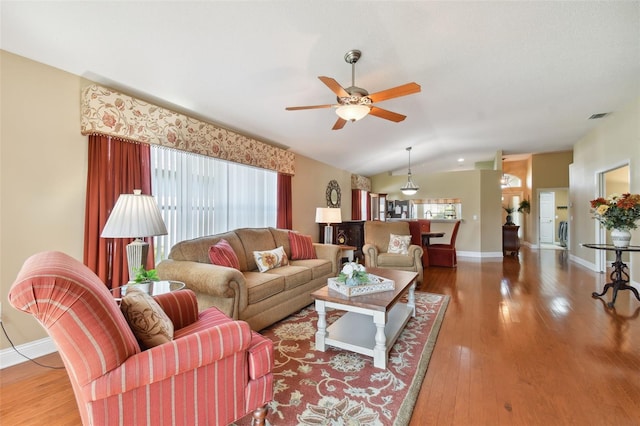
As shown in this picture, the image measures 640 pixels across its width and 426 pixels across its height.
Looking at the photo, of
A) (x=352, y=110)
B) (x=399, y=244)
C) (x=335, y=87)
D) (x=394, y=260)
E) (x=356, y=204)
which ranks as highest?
(x=335, y=87)

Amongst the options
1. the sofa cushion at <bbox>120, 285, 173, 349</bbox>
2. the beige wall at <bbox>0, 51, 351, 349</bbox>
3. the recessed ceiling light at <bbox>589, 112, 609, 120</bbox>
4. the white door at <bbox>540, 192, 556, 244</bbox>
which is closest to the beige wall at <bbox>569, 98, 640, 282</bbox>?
the recessed ceiling light at <bbox>589, 112, 609, 120</bbox>

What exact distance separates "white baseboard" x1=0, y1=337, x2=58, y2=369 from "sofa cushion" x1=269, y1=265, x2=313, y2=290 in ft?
6.59

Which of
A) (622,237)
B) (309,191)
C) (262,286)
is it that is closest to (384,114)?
(262,286)

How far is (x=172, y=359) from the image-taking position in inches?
46.8

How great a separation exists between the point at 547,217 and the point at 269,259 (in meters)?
11.3

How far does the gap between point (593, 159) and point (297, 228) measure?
629 cm

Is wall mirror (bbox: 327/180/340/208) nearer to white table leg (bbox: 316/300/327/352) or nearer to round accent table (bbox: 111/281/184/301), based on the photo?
white table leg (bbox: 316/300/327/352)

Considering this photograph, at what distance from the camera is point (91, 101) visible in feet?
7.89

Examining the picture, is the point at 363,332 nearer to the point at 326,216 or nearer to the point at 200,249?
the point at 200,249

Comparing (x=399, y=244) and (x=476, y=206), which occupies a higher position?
(x=476, y=206)

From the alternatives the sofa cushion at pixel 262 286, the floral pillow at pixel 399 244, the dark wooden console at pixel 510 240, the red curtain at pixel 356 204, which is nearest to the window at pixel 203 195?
the sofa cushion at pixel 262 286

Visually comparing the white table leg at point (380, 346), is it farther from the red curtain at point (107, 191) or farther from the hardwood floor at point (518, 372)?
the red curtain at point (107, 191)

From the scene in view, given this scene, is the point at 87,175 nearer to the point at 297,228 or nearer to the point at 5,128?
the point at 5,128

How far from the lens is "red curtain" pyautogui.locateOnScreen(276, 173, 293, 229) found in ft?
15.7
